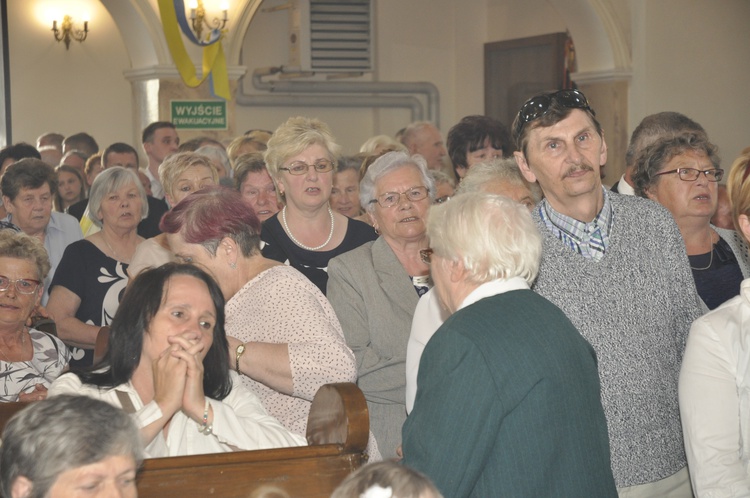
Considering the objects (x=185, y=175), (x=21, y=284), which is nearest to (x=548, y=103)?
(x=21, y=284)

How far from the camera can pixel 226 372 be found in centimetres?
277

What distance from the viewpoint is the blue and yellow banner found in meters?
8.31

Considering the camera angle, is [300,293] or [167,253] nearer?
[300,293]

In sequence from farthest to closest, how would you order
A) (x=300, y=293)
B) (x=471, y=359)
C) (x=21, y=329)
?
1. (x=21, y=329)
2. (x=300, y=293)
3. (x=471, y=359)

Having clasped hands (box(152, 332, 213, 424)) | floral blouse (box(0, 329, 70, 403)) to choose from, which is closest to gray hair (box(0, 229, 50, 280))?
floral blouse (box(0, 329, 70, 403))

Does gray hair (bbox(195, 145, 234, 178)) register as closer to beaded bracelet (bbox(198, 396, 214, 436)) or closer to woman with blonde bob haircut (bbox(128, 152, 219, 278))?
woman with blonde bob haircut (bbox(128, 152, 219, 278))

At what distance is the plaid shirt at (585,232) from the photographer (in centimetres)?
274

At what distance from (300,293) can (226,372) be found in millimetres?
350

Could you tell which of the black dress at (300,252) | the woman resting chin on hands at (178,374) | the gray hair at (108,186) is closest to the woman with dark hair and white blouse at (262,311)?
the woman resting chin on hands at (178,374)

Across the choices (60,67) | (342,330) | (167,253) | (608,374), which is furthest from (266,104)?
(608,374)

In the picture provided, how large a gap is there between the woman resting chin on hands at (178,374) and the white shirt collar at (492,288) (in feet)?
2.47

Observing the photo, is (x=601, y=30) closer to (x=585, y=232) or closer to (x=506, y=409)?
(x=585, y=232)

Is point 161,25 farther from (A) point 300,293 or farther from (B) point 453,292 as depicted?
(B) point 453,292

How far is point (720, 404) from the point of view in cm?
242
